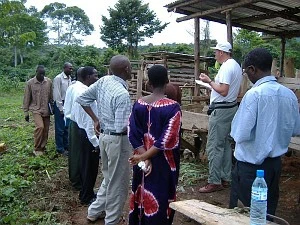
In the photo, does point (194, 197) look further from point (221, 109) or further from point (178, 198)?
point (221, 109)

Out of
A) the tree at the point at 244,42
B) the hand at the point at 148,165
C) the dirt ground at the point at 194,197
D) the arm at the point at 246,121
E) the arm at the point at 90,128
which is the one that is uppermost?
the tree at the point at 244,42

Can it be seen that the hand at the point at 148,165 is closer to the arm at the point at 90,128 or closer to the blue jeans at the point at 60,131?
the arm at the point at 90,128

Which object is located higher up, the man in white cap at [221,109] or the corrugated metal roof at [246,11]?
the corrugated metal roof at [246,11]

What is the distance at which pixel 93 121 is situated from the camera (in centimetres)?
433

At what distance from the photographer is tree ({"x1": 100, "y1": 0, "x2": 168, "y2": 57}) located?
117ft

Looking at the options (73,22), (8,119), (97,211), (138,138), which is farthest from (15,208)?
(73,22)

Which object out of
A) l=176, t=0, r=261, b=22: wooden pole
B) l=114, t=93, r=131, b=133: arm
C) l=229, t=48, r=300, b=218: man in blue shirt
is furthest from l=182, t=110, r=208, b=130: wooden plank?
l=229, t=48, r=300, b=218: man in blue shirt

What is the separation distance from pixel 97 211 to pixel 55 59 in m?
34.1

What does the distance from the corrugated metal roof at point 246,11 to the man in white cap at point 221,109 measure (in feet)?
5.97

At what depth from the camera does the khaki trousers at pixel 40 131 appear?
721 centimetres

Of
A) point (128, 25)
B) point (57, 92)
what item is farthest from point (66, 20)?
point (57, 92)

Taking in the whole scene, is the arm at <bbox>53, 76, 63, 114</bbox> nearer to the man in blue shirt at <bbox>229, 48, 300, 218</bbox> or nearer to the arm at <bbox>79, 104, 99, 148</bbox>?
the arm at <bbox>79, 104, 99, 148</bbox>

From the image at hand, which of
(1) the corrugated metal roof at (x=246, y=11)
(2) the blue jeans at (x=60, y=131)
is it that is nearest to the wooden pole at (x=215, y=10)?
(1) the corrugated metal roof at (x=246, y=11)

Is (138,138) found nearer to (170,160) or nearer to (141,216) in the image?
(170,160)
